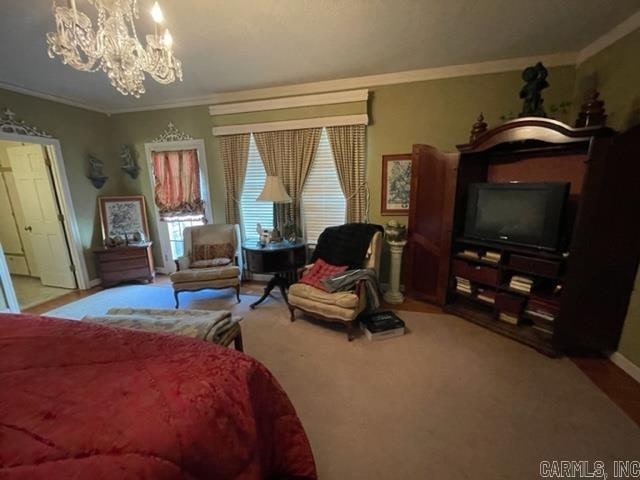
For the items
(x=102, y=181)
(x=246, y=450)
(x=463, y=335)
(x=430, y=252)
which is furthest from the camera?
(x=102, y=181)

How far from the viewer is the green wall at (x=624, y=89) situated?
6.41ft

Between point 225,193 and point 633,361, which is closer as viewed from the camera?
point 633,361

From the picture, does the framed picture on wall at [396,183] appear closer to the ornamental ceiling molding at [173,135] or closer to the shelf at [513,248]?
the shelf at [513,248]

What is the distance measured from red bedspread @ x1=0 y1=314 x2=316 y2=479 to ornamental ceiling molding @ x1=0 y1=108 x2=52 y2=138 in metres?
3.15

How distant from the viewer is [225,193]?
3877 mm

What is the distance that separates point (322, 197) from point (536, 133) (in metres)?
2.24

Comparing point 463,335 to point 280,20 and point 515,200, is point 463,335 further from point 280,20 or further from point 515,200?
point 280,20

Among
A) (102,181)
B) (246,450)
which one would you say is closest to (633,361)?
(246,450)

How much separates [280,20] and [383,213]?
2211 millimetres

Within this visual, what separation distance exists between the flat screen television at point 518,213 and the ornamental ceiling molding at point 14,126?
5.14 m

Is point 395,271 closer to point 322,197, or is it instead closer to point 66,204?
point 322,197

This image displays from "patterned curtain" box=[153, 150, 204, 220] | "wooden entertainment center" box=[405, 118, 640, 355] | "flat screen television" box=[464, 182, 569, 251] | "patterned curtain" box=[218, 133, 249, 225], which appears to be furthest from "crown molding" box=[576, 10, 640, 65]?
"patterned curtain" box=[153, 150, 204, 220]

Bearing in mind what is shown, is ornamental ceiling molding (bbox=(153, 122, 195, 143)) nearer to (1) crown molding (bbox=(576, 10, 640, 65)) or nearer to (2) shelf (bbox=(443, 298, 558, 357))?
(2) shelf (bbox=(443, 298, 558, 357))

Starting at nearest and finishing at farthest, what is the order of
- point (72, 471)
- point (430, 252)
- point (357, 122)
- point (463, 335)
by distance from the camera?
point (72, 471) < point (463, 335) < point (430, 252) < point (357, 122)
